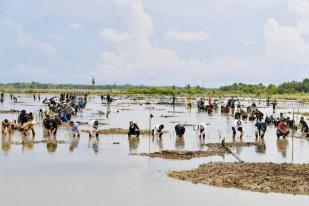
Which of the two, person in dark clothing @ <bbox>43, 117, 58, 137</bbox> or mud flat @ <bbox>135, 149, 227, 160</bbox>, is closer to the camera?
mud flat @ <bbox>135, 149, 227, 160</bbox>

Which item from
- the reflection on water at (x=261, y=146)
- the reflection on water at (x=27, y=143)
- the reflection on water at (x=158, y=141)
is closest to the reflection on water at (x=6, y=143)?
the reflection on water at (x=27, y=143)

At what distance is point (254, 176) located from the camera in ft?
64.5

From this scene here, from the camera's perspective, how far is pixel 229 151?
88.4ft

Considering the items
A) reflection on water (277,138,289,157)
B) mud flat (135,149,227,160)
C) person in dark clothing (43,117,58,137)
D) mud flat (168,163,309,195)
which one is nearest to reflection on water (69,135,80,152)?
person in dark clothing (43,117,58,137)

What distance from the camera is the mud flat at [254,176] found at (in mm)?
18344

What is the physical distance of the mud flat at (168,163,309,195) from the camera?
1834 cm

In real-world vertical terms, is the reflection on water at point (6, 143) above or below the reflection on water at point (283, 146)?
above

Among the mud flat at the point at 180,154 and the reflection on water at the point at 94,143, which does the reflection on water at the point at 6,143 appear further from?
the mud flat at the point at 180,154

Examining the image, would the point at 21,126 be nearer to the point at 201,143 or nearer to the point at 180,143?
the point at 180,143

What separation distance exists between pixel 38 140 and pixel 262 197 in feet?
54.6

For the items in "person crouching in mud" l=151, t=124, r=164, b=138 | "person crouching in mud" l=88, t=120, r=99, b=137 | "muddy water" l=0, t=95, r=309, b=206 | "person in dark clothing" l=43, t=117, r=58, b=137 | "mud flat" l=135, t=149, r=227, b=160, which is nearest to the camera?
"muddy water" l=0, t=95, r=309, b=206

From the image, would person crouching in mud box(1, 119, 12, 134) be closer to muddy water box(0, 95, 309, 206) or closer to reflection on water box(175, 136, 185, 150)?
muddy water box(0, 95, 309, 206)

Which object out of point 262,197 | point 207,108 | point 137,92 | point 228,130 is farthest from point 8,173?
point 137,92

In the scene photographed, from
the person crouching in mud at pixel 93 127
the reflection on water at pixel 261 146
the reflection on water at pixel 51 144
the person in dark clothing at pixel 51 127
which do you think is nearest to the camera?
the reflection on water at pixel 51 144
